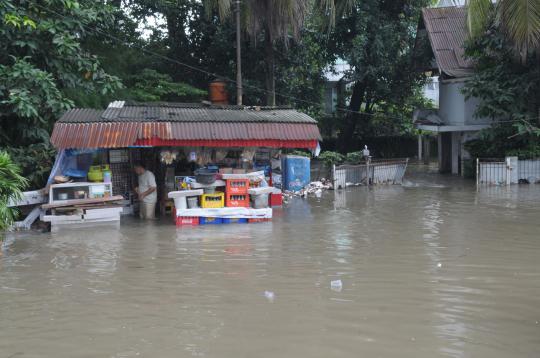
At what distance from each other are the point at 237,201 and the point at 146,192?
2352mm

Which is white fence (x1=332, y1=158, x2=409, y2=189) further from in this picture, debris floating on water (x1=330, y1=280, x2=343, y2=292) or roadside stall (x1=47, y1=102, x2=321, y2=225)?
debris floating on water (x1=330, y1=280, x2=343, y2=292)

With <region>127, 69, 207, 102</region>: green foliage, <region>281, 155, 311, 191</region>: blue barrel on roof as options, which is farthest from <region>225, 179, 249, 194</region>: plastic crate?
<region>127, 69, 207, 102</region>: green foliage

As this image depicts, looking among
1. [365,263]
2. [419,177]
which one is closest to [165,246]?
[365,263]

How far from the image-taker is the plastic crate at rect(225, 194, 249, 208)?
46.8 ft

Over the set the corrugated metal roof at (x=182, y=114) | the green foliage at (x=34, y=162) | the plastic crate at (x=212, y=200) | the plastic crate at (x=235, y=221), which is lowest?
the plastic crate at (x=235, y=221)

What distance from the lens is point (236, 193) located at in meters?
14.3

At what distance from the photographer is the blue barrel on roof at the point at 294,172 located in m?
20.8

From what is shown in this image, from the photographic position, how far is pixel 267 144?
15062mm

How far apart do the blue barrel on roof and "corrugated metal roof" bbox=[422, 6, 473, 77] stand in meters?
9.58

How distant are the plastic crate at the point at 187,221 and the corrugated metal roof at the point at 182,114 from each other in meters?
2.57

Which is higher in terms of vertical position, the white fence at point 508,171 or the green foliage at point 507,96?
the green foliage at point 507,96

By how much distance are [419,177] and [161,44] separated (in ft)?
44.5

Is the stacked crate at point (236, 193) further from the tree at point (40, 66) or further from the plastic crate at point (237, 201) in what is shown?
the tree at point (40, 66)

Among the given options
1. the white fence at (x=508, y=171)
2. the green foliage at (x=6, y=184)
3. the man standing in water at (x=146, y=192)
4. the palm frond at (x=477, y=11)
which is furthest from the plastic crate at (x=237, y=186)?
the white fence at (x=508, y=171)
